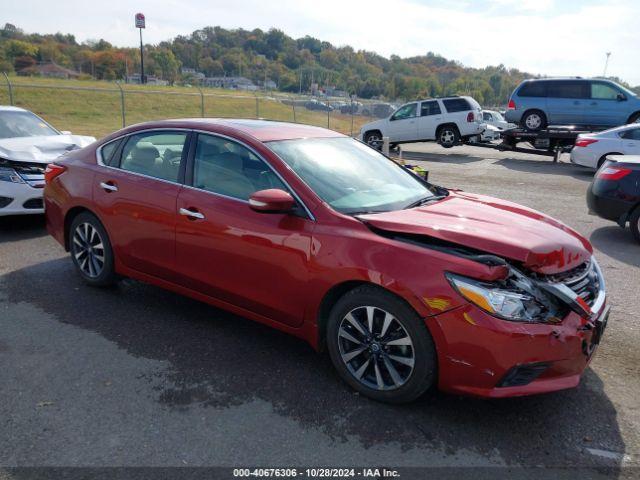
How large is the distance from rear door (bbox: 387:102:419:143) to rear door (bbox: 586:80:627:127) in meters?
5.85

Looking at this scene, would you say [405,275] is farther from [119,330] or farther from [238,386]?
[119,330]

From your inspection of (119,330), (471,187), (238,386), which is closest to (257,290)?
(238,386)

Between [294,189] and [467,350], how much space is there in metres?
1.49

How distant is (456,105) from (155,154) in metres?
16.6

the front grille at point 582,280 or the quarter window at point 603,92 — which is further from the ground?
the quarter window at point 603,92

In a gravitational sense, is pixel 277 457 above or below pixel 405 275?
below

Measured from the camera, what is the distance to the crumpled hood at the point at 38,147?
21.8ft

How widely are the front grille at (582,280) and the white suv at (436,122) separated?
16.5 metres

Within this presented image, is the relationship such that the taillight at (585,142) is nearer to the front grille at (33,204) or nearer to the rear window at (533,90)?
the rear window at (533,90)

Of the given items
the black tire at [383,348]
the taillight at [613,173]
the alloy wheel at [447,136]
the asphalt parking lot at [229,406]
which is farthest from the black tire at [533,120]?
the black tire at [383,348]

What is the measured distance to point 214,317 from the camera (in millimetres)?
4301

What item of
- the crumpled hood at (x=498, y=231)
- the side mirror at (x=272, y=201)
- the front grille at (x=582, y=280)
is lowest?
the front grille at (x=582, y=280)

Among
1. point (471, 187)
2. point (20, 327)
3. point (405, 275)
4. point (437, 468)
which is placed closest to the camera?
point (437, 468)

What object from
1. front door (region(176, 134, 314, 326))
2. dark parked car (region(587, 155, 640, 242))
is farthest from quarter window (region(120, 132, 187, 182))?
dark parked car (region(587, 155, 640, 242))
